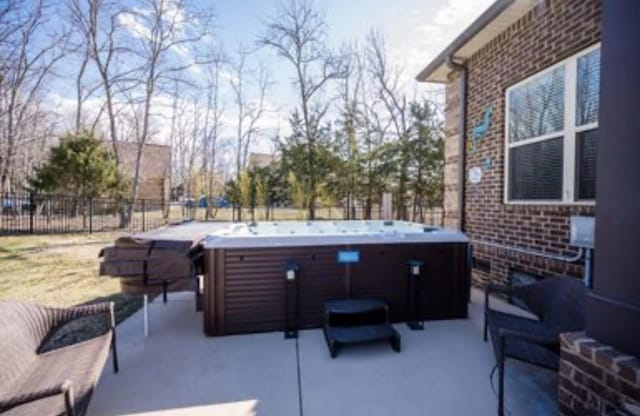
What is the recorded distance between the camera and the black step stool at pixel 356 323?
2.81m

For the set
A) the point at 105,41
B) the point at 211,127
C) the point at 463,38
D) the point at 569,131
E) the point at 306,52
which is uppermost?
the point at 105,41

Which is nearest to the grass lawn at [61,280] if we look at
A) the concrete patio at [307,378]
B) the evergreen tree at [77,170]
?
the concrete patio at [307,378]

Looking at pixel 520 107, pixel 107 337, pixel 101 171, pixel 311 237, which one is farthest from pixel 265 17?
pixel 107 337

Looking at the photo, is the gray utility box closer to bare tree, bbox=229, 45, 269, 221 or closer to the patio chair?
the patio chair

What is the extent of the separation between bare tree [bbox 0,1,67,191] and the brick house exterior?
1243 cm

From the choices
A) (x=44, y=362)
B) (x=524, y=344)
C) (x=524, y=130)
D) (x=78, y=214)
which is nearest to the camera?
(x=44, y=362)

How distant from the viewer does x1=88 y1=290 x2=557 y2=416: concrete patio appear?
2.15m

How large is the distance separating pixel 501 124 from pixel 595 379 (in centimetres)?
361

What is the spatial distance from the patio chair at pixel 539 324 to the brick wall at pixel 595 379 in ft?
1.04

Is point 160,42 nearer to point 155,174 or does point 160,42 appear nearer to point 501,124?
point 501,124

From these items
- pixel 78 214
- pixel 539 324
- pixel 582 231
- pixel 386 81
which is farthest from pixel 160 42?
pixel 539 324

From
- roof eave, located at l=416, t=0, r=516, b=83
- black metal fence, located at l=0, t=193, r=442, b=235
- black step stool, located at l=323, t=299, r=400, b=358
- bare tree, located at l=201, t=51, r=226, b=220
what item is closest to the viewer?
black step stool, located at l=323, t=299, r=400, b=358

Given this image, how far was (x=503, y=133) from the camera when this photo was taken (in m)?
4.41

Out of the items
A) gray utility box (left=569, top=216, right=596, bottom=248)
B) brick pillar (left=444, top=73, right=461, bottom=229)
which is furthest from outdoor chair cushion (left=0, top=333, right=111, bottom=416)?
brick pillar (left=444, top=73, right=461, bottom=229)
